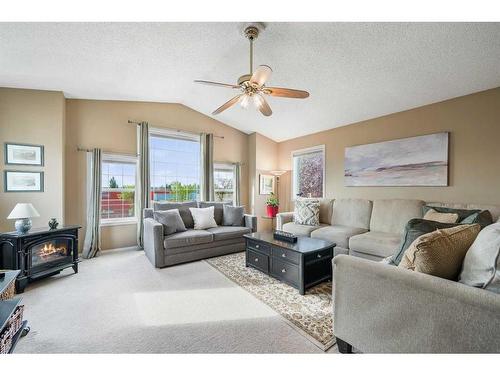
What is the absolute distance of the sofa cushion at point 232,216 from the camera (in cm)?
431

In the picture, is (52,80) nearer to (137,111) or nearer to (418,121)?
(137,111)

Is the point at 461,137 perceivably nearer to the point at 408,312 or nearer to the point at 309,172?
the point at 309,172

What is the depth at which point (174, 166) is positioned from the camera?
484cm

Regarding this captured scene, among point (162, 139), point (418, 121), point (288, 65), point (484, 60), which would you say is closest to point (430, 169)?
point (418, 121)

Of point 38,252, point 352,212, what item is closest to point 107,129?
point 38,252

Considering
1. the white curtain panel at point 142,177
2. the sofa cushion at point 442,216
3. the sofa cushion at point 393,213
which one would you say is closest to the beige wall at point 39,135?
the white curtain panel at point 142,177

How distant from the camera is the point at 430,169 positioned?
331 centimetres

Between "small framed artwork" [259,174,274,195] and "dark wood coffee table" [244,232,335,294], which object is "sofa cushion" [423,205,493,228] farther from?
"small framed artwork" [259,174,274,195]

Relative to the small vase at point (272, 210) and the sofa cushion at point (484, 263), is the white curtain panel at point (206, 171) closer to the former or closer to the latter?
the small vase at point (272, 210)

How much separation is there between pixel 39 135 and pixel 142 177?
154 centimetres

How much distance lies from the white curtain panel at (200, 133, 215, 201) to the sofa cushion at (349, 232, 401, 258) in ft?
9.90

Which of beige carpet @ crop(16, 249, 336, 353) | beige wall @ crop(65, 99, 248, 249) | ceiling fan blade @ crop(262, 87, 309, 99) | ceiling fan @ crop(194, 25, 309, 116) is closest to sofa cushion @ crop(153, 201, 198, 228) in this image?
beige wall @ crop(65, 99, 248, 249)

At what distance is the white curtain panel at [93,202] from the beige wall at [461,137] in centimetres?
478
